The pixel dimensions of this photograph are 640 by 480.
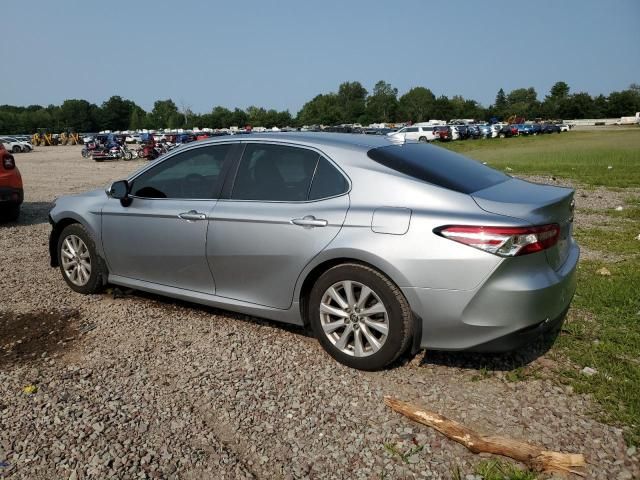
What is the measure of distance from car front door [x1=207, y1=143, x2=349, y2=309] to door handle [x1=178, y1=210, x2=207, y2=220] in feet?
0.36

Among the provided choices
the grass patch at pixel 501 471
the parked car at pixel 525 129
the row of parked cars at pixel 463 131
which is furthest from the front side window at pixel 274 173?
the parked car at pixel 525 129

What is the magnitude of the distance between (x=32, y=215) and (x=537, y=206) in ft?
32.7

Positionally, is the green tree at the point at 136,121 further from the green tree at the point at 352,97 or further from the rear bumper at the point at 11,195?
the rear bumper at the point at 11,195

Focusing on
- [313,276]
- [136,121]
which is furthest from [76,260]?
[136,121]

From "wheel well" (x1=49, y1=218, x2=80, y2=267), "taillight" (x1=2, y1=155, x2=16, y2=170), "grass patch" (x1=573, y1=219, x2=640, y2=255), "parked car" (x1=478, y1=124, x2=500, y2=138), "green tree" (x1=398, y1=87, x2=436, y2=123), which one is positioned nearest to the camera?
"wheel well" (x1=49, y1=218, x2=80, y2=267)

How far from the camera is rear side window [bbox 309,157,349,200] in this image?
3.85 meters

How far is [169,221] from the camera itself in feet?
14.9

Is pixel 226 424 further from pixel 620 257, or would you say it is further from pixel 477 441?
pixel 620 257

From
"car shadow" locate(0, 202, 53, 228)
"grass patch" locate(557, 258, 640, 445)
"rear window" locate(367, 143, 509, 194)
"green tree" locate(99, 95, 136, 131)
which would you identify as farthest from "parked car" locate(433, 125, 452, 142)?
"green tree" locate(99, 95, 136, 131)

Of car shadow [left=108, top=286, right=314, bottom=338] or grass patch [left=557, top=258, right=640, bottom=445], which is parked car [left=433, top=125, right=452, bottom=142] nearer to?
grass patch [left=557, top=258, right=640, bottom=445]

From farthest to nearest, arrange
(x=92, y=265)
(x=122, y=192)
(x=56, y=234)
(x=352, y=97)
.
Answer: (x=352, y=97), (x=56, y=234), (x=92, y=265), (x=122, y=192)

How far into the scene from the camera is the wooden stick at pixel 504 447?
2.72m

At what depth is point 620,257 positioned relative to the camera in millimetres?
6633

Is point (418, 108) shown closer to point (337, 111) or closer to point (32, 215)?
point (337, 111)
